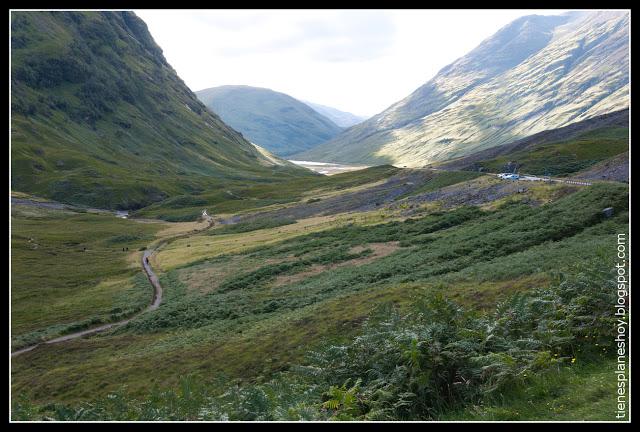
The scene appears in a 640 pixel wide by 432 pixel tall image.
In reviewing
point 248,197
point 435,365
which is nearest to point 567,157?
point 435,365

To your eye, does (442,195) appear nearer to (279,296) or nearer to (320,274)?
(320,274)

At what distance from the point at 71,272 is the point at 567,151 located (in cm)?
10674

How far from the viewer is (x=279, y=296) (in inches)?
1877

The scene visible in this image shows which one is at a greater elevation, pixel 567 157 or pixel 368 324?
pixel 567 157

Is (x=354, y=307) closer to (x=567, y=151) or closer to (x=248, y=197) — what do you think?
(x=567, y=151)

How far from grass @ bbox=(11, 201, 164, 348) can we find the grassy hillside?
7.09 m

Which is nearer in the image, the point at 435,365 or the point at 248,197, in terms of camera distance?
the point at 435,365

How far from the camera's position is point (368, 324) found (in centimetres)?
2112

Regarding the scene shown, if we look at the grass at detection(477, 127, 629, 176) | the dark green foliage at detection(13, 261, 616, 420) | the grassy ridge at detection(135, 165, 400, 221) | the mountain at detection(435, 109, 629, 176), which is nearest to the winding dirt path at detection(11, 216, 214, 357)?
the dark green foliage at detection(13, 261, 616, 420)

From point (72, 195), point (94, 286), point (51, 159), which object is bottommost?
point (94, 286)

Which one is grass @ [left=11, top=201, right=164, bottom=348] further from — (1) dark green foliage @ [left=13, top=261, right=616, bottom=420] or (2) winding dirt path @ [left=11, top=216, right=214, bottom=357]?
(1) dark green foliage @ [left=13, top=261, right=616, bottom=420]
